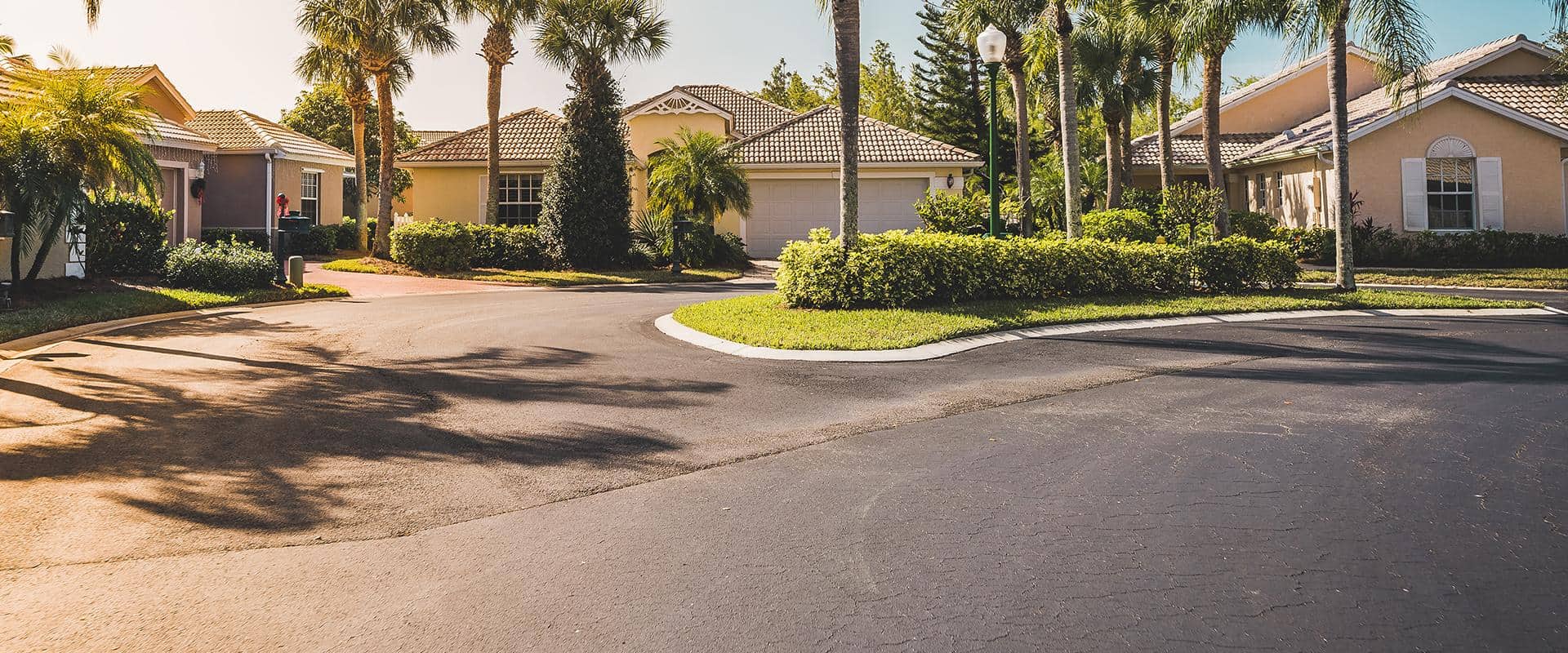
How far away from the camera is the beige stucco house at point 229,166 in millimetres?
24281

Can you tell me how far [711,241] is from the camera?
2817 centimetres

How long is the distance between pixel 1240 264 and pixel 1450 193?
42.1 feet

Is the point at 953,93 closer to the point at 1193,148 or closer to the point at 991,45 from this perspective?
the point at 1193,148

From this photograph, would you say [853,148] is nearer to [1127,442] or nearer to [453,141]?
[1127,442]

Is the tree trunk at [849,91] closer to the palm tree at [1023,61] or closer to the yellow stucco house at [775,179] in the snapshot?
the palm tree at [1023,61]

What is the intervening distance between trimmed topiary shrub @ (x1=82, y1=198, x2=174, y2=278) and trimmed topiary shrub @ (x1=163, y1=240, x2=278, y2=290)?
636 mm

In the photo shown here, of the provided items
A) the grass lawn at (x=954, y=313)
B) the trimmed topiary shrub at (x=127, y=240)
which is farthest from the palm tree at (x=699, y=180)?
the trimmed topiary shrub at (x=127, y=240)

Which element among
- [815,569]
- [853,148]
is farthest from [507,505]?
[853,148]

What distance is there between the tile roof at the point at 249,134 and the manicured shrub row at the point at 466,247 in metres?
7.11

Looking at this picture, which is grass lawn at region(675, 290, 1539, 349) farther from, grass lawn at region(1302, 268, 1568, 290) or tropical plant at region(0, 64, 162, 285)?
tropical plant at region(0, 64, 162, 285)

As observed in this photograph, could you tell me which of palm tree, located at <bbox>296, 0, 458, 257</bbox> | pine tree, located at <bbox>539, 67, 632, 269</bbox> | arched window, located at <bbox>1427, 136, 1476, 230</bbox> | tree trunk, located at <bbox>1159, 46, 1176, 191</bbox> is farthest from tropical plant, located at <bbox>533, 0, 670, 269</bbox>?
arched window, located at <bbox>1427, 136, 1476, 230</bbox>

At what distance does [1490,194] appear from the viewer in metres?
25.8

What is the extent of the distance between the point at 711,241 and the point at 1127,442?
21.9 m

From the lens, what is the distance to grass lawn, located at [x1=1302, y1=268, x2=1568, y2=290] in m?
21.0
